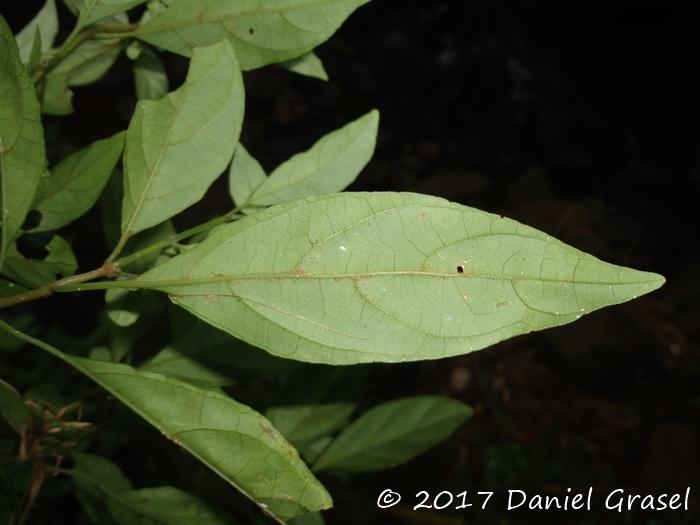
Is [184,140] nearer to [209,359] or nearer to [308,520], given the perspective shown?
[209,359]

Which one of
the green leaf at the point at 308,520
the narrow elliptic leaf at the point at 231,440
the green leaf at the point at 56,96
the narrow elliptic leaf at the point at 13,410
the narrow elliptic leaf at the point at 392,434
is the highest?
the green leaf at the point at 56,96

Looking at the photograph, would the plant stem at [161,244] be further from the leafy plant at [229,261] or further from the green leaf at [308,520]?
the green leaf at [308,520]

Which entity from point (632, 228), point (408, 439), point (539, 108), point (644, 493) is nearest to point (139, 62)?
point (408, 439)

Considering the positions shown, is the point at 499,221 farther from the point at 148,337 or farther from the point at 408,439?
the point at 148,337

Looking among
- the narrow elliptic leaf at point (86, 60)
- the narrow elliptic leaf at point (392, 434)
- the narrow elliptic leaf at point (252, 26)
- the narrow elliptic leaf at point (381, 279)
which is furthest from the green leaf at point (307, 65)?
the narrow elliptic leaf at point (392, 434)

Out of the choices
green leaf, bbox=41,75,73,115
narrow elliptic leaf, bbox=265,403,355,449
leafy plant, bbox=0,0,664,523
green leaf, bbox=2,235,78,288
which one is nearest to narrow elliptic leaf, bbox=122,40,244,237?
leafy plant, bbox=0,0,664,523

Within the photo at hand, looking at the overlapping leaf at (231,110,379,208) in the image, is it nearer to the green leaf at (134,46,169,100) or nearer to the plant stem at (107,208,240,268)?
the plant stem at (107,208,240,268)

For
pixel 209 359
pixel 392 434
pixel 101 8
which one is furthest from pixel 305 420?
pixel 101 8

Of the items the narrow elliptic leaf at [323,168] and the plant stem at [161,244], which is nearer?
the plant stem at [161,244]
